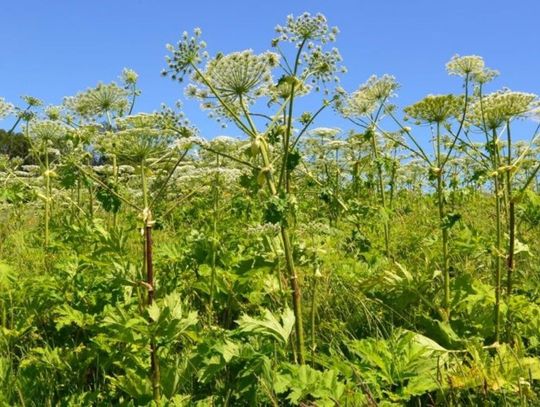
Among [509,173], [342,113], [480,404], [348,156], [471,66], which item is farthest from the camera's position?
[348,156]

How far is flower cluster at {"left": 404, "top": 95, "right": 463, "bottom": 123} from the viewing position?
15.9ft

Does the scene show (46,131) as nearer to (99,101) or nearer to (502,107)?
(99,101)

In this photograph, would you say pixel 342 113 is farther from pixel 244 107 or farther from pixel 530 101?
pixel 244 107

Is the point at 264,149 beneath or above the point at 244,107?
beneath

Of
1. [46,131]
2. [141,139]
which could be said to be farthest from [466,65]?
[46,131]

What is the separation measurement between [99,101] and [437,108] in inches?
115

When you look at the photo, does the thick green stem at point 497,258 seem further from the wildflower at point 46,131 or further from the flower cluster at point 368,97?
the wildflower at point 46,131

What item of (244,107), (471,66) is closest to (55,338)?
(244,107)

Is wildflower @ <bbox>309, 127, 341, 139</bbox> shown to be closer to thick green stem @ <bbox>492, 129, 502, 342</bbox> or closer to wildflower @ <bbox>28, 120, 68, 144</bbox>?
wildflower @ <bbox>28, 120, 68, 144</bbox>

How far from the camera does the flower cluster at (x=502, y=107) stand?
4355 mm

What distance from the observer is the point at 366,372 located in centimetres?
312

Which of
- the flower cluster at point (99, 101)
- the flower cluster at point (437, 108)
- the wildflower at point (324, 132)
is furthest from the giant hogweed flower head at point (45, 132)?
the flower cluster at point (437, 108)

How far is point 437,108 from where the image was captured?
4914 mm

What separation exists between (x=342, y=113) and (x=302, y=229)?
8.44ft
